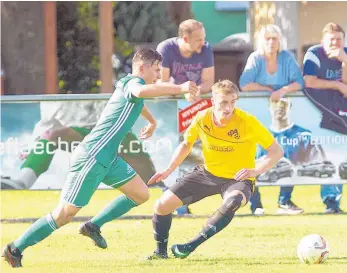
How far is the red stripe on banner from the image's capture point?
44.4ft

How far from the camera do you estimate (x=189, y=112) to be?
13.5m

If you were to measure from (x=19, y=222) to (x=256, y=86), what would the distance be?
2.99 meters

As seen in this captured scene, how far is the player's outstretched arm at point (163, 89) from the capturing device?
8.70m

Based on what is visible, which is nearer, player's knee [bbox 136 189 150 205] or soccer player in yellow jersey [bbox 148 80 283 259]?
soccer player in yellow jersey [bbox 148 80 283 259]

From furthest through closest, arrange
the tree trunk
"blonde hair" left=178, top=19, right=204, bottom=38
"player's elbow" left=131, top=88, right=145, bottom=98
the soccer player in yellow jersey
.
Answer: the tree trunk
"blonde hair" left=178, top=19, right=204, bottom=38
the soccer player in yellow jersey
"player's elbow" left=131, top=88, right=145, bottom=98

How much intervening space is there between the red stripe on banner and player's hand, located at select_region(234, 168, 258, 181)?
153 inches

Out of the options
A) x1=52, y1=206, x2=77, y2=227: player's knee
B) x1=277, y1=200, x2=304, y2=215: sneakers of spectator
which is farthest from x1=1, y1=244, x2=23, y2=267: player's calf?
x1=277, y1=200, x2=304, y2=215: sneakers of spectator

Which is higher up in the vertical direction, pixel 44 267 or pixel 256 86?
Result: pixel 256 86

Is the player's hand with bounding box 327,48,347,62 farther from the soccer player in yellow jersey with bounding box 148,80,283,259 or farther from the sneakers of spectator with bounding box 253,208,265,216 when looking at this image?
the soccer player in yellow jersey with bounding box 148,80,283,259

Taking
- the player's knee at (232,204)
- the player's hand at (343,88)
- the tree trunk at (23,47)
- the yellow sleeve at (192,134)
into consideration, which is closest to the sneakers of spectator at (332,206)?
the player's hand at (343,88)

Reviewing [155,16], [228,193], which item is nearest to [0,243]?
[228,193]

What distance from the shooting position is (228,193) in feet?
32.4

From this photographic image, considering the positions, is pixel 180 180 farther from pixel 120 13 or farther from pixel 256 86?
pixel 120 13

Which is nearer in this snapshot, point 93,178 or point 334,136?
point 93,178
